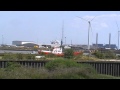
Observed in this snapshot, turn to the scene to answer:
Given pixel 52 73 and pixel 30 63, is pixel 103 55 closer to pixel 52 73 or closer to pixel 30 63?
pixel 30 63

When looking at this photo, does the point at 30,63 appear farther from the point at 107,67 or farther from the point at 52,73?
the point at 52,73

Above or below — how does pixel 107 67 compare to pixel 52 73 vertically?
below

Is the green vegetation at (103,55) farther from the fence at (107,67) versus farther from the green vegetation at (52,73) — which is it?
the green vegetation at (52,73)

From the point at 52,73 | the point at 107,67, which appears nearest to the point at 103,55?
the point at 107,67

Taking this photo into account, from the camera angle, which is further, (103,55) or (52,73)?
(103,55)

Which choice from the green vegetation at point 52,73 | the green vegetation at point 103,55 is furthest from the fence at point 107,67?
the green vegetation at point 103,55

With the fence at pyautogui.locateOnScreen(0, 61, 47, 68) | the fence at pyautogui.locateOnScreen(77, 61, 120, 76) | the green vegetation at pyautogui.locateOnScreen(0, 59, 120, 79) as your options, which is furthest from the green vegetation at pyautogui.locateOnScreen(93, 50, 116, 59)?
the green vegetation at pyautogui.locateOnScreen(0, 59, 120, 79)

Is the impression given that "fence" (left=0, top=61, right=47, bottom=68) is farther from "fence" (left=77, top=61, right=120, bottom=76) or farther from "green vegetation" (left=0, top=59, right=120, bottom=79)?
"fence" (left=77, top=61, right=120, bottom=76)

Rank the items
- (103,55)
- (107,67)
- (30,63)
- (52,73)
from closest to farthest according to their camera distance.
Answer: (52,73), (30,63), (107,67), (103,55)

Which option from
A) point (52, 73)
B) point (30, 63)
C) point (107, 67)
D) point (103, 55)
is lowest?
point (103, 55)

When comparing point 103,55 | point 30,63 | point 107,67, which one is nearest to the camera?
point 30,63
